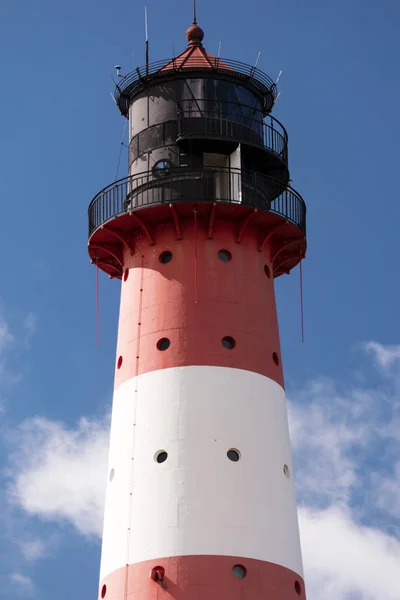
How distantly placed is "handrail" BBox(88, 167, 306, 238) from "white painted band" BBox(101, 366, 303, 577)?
5229mm

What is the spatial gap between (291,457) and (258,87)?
38.8 ft

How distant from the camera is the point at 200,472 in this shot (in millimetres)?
38031

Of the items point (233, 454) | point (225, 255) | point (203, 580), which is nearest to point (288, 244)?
point (225, 255)

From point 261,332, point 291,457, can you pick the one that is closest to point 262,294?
point 261,332

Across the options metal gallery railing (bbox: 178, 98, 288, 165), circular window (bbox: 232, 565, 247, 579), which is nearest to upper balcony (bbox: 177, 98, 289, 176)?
metal gallery railing (bbox: 178, 98, 288, 165)

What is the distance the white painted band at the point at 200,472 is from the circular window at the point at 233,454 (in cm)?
12

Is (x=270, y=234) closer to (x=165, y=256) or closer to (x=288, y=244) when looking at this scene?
(x=288, y=244)

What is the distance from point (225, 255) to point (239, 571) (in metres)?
9.59

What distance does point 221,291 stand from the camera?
134 feet

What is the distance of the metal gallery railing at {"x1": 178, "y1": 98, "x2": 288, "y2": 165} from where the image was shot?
42.0m

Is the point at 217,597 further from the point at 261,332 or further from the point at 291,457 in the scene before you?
the point at 261,332

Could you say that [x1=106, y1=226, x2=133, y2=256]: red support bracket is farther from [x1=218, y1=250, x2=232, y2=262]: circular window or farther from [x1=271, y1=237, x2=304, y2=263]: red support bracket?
[x1=271, y1=237, x2=304, y2=263]: red support bracket

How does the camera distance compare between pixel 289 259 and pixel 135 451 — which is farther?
pixel 289 259

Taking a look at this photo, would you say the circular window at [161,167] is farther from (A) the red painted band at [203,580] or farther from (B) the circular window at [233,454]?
(A) the red painted band at [203,580]
